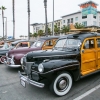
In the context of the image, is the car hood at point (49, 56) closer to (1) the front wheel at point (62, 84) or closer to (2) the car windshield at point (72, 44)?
(2) the car windshield at point (72, 44)

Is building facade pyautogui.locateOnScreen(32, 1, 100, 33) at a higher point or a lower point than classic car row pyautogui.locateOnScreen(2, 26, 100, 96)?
higher

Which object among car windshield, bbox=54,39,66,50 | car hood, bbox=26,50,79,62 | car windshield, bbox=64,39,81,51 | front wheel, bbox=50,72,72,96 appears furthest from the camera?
car windshield, bbox=54,39,66,50

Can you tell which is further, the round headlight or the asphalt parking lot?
the asphalt parking lot

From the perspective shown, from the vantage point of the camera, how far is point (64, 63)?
13.7ft

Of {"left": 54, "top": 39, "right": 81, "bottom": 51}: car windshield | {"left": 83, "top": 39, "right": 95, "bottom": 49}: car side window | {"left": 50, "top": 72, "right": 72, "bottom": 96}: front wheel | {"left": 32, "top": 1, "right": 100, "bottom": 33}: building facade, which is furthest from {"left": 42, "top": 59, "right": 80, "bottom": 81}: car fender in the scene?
{"left": 32, "top": 1, "right": 100, "bottom": 33}: building facade

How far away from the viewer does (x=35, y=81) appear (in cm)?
404

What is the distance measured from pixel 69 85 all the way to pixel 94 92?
804 millimetres

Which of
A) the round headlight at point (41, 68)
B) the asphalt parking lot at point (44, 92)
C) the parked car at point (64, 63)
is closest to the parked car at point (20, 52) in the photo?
the asphalt parking lot at point (44, 92)

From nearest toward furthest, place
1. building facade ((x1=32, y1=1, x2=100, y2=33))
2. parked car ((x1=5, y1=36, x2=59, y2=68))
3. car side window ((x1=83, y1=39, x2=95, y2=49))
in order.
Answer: car side window ((x1=83, y1=39, x2=95, y2=49))
parked car ((x1=5, y1=36, x2=59, y2=68))
building facade ((x1=32, y1=1, x2=100, y2=33))

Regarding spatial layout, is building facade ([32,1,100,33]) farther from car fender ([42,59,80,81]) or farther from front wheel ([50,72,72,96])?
front wheel ([50,72,72,96])

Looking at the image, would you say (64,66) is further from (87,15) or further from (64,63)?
(87,15)

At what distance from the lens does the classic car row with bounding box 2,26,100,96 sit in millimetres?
3994

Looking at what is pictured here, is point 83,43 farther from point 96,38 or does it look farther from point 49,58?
point 49,58

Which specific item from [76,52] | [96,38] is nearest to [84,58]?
[76,52]
